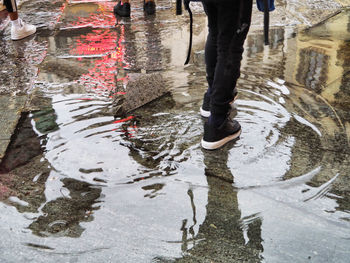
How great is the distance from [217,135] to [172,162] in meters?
0.39

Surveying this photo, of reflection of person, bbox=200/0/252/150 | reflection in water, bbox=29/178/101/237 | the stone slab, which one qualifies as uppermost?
reflection of person, bbox=200/0/252/150

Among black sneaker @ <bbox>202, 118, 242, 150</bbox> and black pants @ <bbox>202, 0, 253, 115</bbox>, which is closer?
black pants @ <bbox>202, 0, 253, 115</bbox>

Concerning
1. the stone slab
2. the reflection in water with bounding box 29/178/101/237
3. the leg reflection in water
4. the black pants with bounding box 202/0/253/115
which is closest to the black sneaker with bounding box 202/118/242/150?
the black pants with bounding box 202/0/253/115

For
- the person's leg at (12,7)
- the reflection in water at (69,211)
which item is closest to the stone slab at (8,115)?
the reflection in water at (69,211)

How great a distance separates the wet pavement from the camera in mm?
2074

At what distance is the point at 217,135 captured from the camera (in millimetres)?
2896

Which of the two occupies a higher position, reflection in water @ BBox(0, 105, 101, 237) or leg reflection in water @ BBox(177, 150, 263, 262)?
reflection in water @ BBox(0, 105, 101, 237)

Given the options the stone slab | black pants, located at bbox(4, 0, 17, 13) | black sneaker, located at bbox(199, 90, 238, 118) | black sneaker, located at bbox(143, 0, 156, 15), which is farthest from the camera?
black sneaker, located at bbox(143, 0, 156, 15)

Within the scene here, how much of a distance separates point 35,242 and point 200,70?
9.00 ft

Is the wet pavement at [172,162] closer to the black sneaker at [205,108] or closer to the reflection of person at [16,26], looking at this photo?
the black sneaker at [205,108]

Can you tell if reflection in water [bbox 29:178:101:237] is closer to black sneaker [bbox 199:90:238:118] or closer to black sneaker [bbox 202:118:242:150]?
black sneaker [bbox 202:118:242:150]

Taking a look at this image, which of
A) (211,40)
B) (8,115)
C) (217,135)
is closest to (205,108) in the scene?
(217,135)

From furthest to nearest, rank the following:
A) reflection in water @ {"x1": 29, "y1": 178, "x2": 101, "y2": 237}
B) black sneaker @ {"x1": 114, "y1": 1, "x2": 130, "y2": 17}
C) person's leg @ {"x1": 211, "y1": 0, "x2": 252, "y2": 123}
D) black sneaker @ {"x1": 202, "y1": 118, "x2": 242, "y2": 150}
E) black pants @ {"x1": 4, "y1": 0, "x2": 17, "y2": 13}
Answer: black sneaker @ {"x1": 114, "y1": 1, "x2": 130, "y2": 17}
black pants @ {"x1": 4, "y1": 0, "x2": 17, "y2": 13}
black sneaker @ {"x1": 202, "y1": 118, "x2": 242, "y2": 150}
person's leg @ {"x1": 211, "y1": 0, "x2": 252, "y2": 123}
reflection in water @ {"x1": 29, "y1": 178, "x2": 101, "y2": 237}

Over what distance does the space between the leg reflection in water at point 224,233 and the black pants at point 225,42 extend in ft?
1.93
